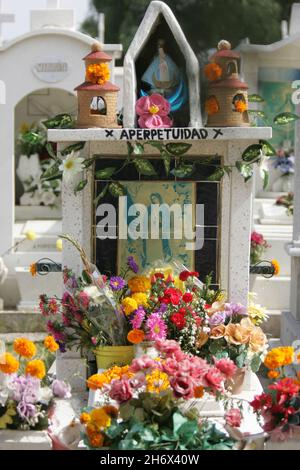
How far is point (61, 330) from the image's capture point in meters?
5.70

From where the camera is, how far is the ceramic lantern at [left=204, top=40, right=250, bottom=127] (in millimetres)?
5621

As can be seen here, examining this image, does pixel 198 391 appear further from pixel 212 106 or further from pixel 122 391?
pixel 212 106

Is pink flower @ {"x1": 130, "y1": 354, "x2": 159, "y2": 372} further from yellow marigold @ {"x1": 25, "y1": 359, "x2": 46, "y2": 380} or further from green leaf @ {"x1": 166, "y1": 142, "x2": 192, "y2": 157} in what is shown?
green leaf @ {"x1": 166, "y1": 142, "x2": 192, "y2": 157}

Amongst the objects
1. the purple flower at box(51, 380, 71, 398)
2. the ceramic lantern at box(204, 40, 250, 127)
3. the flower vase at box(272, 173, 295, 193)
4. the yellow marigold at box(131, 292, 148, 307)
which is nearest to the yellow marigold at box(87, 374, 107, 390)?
the purple flower at box(51, 380, 71, 398)

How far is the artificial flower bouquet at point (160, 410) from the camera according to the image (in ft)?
14.0

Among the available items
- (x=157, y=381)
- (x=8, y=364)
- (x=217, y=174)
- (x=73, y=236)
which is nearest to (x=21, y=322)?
(x=73, y=236)

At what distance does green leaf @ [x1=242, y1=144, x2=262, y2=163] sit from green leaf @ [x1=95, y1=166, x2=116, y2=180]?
831 mm

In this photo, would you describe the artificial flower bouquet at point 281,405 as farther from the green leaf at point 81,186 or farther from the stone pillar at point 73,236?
the green leaf at point 81,186

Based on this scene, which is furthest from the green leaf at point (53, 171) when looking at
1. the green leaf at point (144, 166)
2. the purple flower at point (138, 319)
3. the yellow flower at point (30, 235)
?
the yellow flower at point (30, 235)

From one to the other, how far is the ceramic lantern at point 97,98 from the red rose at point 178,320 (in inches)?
50.5

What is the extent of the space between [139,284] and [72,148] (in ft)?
3.09

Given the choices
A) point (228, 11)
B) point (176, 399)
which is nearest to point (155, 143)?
point (176, 399)
